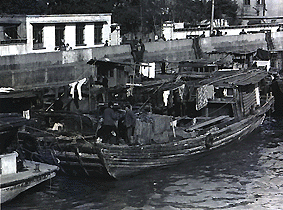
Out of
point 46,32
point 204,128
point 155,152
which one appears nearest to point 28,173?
point 155,152

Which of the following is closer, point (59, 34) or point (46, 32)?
point (46, 32)

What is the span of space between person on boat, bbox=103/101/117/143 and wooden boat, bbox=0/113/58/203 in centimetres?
273

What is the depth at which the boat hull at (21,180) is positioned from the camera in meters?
16.9

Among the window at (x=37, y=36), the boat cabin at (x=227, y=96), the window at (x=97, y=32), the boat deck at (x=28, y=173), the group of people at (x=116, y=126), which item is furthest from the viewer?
the window at (x=97, y=32)

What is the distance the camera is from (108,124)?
20.5 metres

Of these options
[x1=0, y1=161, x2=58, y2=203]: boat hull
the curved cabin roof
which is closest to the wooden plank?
the curved cabin roof

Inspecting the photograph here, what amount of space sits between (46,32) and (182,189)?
19190 mm

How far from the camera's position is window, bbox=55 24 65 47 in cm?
3666

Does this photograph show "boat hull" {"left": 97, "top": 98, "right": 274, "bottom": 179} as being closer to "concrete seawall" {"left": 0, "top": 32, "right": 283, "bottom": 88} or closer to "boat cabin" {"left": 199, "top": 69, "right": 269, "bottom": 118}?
"boat cabin" {"left": 199, "top": 69, "right": 269, "bottom": 118}

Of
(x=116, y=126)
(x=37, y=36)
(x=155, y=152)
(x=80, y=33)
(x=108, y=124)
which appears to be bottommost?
(x=155, y=152)

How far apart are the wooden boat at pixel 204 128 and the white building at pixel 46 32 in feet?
39.1

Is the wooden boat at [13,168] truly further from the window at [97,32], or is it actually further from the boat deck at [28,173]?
the window at [97,32]

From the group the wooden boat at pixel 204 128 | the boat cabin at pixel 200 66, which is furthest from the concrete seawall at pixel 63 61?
the wooden boat at pixel 204 128

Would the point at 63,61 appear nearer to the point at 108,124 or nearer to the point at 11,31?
the point at 11,31
